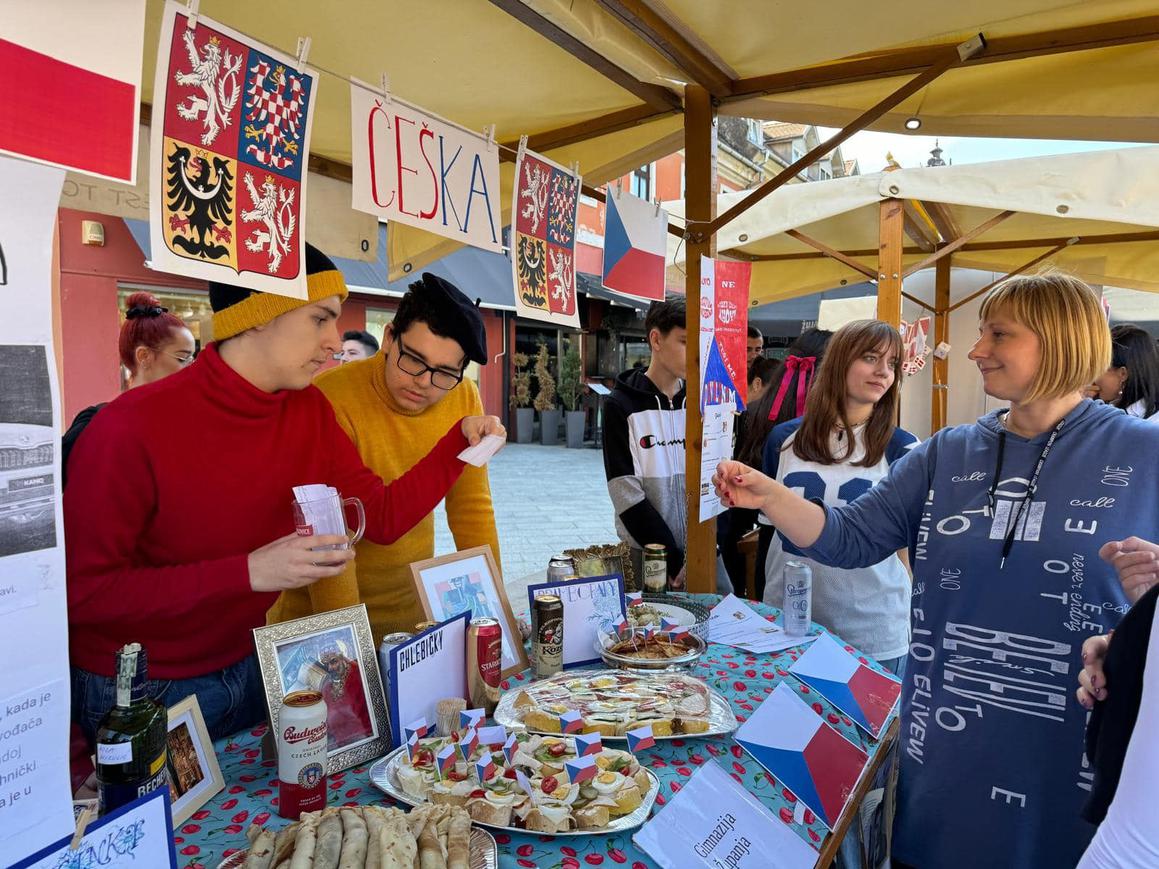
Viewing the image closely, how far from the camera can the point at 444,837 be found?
3.71 feet

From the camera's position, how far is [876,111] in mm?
2480

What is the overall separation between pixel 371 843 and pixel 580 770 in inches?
16.7

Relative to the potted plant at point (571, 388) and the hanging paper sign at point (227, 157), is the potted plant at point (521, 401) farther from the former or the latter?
the hanging paper sign at point (227, 157)

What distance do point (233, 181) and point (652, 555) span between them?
5.60 ft

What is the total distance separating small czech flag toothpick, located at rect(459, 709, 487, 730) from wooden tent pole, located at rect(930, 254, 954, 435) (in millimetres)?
7287

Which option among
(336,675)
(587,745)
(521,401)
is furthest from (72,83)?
(521,401)

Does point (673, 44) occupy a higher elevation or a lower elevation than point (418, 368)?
higher

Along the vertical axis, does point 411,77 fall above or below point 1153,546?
above

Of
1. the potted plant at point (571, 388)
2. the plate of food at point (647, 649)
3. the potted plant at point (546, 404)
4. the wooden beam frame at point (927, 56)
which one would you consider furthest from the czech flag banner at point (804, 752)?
the potted plant at point (546, 404)

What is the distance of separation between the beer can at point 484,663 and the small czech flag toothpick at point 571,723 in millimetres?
177

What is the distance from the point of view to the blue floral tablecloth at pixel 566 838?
1.19 meters

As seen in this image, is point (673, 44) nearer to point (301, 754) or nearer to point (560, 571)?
point (560, 571)

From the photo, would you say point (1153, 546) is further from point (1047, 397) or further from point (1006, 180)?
point (1006, 180)

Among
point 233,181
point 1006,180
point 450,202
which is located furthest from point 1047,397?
point 1006,180
